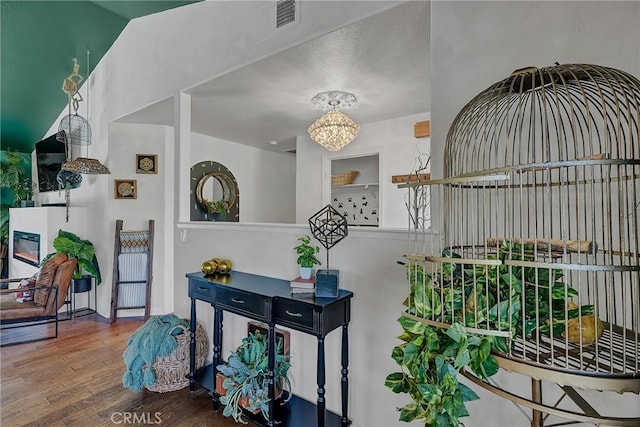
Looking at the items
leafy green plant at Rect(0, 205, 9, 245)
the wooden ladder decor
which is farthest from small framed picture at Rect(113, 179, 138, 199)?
leafy green plant at Rect(0, 205, 9, 245)

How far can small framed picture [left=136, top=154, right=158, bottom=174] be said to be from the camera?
385 centimetres

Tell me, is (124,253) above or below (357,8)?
below

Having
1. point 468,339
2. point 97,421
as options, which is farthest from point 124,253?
point 468,339

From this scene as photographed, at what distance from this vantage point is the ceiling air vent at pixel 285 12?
6.70ft

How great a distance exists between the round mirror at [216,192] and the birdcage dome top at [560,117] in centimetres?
364

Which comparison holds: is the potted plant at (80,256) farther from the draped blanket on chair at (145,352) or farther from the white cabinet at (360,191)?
the white cabinet at (360,191)

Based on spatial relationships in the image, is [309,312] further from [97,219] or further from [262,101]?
[97,219]

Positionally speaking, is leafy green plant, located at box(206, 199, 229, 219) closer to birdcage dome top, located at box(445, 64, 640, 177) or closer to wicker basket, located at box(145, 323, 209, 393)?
wicker basket, located at box(145, 323, 209, 393)

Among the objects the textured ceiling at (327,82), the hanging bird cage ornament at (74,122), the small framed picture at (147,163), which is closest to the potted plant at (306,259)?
the textured ceiling at (327,82)

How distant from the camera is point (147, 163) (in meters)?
3.88

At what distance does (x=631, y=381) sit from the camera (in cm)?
68

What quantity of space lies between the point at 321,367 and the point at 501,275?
118 centimetres

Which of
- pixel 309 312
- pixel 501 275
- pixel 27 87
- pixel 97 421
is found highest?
pixel 27 87

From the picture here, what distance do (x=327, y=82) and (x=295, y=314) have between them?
181 cm
